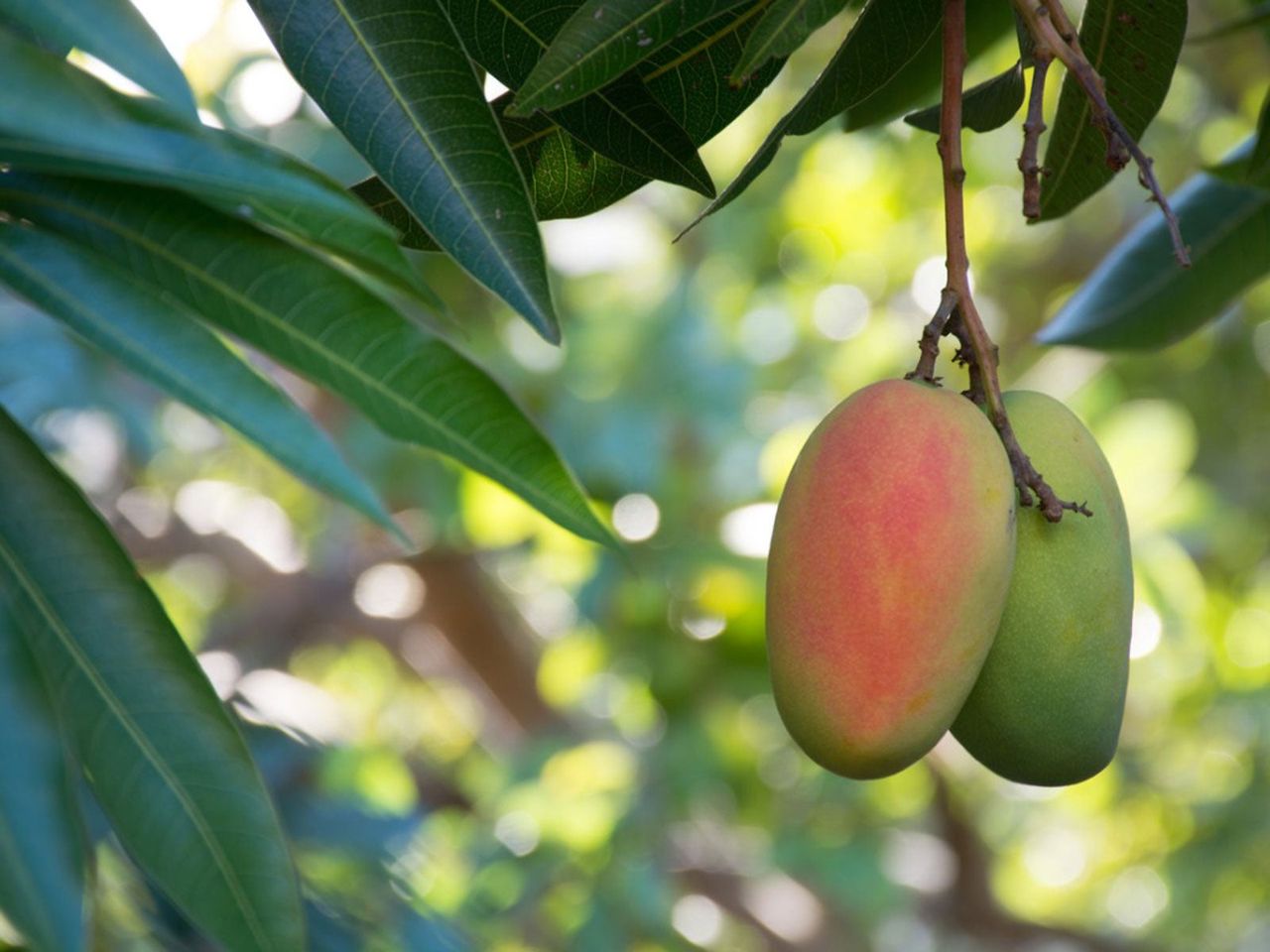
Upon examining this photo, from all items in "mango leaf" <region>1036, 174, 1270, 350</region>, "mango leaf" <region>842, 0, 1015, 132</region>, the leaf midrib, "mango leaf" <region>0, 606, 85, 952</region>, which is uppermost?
"mango leaf" <region>1036, 174, 1270, 350</region>

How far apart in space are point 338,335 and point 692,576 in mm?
1759

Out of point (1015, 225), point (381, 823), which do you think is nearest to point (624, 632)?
point (381, 823)

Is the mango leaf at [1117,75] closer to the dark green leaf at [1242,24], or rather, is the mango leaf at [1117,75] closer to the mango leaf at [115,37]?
the dark green leaf at [1242,24]

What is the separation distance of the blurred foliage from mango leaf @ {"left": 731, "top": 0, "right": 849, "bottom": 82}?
3.41ft

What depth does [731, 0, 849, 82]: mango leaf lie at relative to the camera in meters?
0.51

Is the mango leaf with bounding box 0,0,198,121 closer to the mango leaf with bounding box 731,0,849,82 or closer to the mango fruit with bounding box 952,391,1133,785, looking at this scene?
the mango leaf with bounding box 731,0,849,82

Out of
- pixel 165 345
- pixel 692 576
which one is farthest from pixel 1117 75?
pixel 692 576

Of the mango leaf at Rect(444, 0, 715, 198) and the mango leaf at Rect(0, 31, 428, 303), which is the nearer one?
the mango leaf at Rect(0, 31, 428, 303)

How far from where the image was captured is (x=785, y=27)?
515 millimetres

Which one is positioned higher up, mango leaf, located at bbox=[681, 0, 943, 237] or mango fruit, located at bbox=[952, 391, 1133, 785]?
mango leaf, located at bbox=[681, 0, 943, 237]

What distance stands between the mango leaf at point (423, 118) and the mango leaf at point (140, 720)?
196 mm

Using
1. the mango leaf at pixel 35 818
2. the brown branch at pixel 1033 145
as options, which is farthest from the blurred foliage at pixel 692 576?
the brown branch at pixel 1033 145

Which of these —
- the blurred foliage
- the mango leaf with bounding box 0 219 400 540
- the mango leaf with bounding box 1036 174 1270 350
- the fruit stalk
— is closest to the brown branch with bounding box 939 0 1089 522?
the fruit stalk

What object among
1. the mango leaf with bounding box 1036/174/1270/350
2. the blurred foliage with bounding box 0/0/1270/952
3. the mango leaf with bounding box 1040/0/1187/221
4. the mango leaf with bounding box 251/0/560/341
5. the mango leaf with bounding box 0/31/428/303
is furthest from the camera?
the blurred foliage with bounding box 0/0/1270/952
